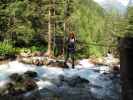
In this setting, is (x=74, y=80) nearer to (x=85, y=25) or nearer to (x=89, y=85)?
(x=89, y=85)

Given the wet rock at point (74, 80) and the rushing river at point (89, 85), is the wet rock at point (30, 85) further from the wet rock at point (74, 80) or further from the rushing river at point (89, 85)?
the wet rock at point (74, 80)

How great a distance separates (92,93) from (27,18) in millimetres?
23960

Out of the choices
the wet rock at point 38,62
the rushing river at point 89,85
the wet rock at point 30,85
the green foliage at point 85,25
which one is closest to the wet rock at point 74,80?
the rushing river at point 89,85

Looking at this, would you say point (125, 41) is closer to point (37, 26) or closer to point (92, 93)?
point (92, 93)

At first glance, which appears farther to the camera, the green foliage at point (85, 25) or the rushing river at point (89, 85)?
the green foliage at point (85, 25)

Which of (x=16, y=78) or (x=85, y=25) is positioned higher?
(x=85, y=25)

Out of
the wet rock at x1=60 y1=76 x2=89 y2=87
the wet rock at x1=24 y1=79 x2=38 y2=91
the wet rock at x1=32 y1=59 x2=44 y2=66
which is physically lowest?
the wet rock at x1=32 y1=59 x2=44 y2=66

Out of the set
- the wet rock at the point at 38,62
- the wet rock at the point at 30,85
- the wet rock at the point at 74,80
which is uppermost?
the wet rock at the point at 30,85

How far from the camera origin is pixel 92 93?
12898 millimetres

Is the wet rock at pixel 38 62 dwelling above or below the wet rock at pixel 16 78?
below

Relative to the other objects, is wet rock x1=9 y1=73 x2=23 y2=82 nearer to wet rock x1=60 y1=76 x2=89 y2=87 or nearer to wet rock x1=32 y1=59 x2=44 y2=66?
wet rock x1=60 y1=76 x2=89 y2=87

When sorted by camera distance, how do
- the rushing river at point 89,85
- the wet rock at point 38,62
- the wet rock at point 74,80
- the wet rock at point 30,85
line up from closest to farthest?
the rushing river at point 89,85 < the wet rock at point 30,85 < the wet rock at point 74,80 < the wet rock at point 38,62

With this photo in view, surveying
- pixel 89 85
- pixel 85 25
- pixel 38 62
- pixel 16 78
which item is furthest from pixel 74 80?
pixel 85 25

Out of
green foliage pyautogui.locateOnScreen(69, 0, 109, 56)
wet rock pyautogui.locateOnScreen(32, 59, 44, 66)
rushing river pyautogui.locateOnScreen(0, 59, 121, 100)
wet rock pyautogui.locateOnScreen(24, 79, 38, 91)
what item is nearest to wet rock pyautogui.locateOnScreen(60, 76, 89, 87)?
rushing river pyautogui.locateOnScreen(0, 59, 121, 100)
